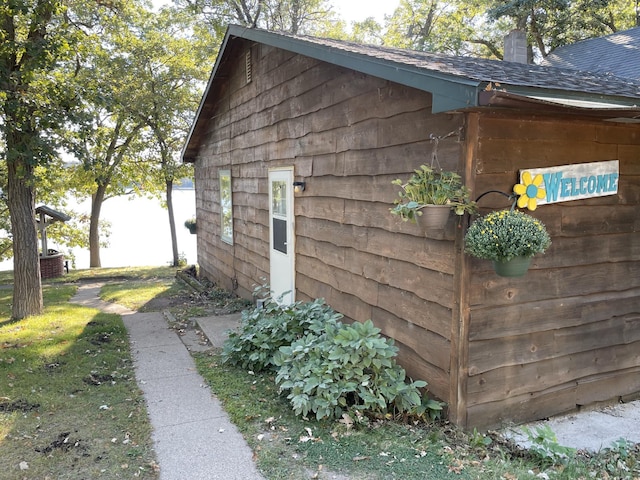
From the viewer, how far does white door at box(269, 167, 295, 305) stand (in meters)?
6.18

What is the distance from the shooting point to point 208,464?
3121 millimetres

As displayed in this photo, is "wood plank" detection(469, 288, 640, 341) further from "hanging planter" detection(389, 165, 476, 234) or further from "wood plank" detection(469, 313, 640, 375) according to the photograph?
"hanging planter" detection(389, 165, 476, 234)

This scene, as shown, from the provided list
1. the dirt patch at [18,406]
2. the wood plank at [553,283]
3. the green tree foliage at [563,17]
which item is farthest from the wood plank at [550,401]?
the green tree foliage at [563,17]

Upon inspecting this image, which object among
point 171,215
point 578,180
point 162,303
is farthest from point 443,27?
point 578,180

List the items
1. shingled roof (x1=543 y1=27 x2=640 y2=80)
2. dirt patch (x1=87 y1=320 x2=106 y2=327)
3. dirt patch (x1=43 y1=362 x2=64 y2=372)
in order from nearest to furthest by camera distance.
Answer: dirt patch (x1=43 y1=362 x2=64 y2=372) < shingled roof (x1=543 y1=27 x2=640 y2=80) < dirt patch (x1=87 y1=320 x2=106 y2=327)

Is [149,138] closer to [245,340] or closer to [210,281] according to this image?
[210,281]

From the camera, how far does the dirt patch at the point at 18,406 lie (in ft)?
13.0

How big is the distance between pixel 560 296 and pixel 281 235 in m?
3.79

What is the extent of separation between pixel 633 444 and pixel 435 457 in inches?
59.3

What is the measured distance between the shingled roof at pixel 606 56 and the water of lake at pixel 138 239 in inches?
585

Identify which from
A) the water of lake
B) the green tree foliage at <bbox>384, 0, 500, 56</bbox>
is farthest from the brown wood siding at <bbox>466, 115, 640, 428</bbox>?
the water of lake

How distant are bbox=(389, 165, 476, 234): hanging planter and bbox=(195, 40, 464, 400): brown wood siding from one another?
0.48 feet

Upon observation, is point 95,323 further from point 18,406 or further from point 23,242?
point 18,406

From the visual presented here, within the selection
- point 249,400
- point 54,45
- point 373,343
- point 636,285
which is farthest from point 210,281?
point 636,285
